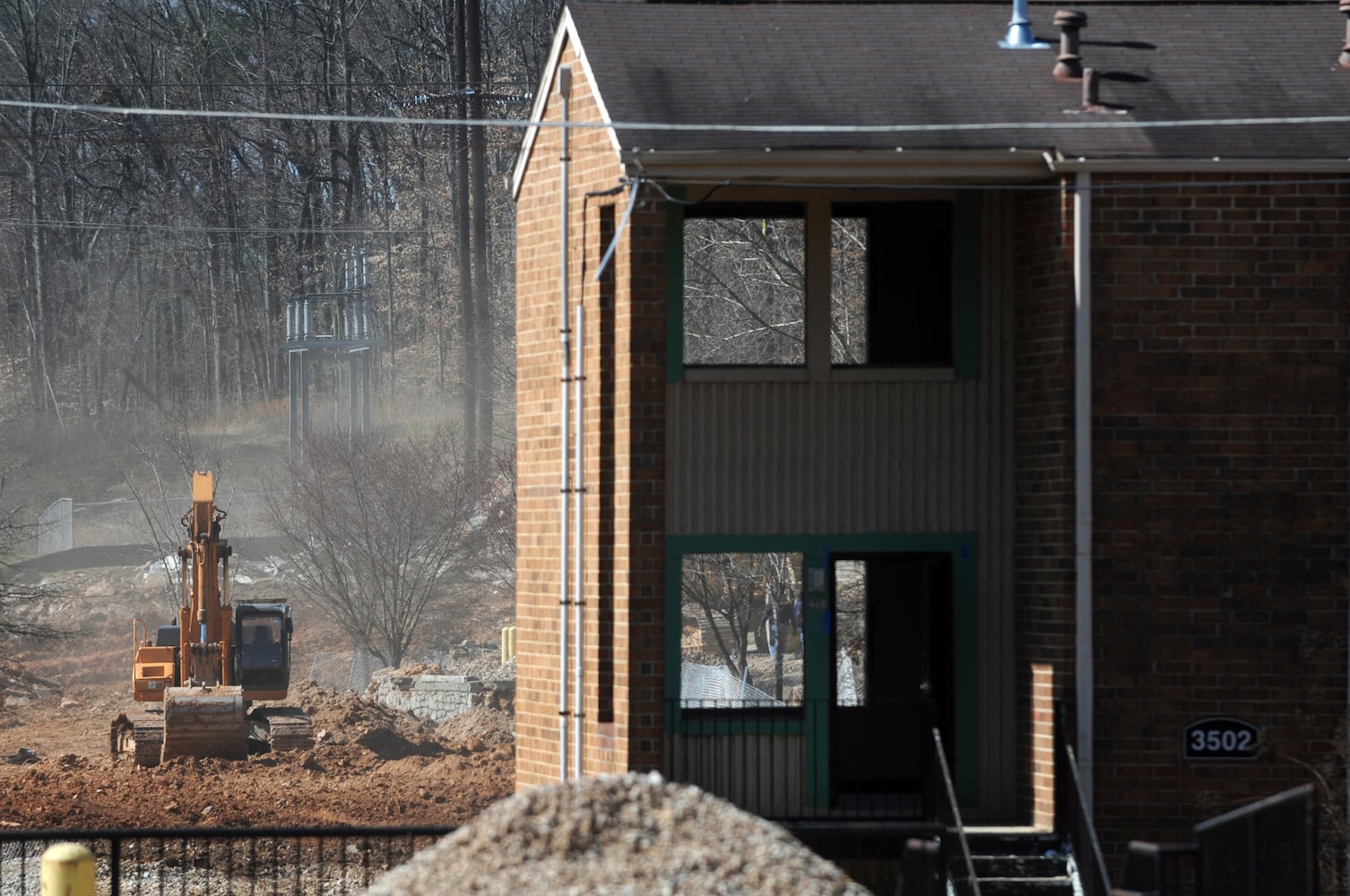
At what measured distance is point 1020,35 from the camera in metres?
17.2

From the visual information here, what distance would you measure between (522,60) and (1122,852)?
5030 centimetres

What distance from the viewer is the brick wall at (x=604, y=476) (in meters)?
15.3

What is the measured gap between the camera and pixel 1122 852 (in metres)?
14.8

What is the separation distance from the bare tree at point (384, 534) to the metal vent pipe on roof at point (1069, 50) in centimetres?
3468

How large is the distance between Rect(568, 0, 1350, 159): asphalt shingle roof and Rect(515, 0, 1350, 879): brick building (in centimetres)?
4

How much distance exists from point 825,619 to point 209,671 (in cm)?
2038

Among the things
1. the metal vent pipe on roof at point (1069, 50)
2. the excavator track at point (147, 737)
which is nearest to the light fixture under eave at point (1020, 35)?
the metal vent pipe on roof at point (1069, 50)

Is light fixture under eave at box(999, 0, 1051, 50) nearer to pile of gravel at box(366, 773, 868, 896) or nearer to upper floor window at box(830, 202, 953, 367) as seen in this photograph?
upper floor window at box(830, 202, 953, 367)

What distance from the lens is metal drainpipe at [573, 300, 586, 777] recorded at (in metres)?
16.0

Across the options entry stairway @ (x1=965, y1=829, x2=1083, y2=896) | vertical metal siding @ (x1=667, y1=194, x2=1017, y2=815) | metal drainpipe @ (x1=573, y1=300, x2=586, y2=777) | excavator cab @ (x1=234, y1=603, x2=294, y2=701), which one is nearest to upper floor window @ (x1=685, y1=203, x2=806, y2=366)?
excavator cab @ (x1=234, y1=603, x2=294, y2=701)

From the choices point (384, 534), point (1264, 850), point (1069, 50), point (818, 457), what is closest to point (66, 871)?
point (818, 457)

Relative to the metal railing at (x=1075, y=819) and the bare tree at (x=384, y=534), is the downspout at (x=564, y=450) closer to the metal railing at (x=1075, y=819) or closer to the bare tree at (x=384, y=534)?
the metal railing at (x=1075, y=819)

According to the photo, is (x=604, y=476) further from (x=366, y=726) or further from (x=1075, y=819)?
(x=366, y=726)

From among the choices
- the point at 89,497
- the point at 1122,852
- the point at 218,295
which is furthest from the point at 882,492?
the point at 218,295
